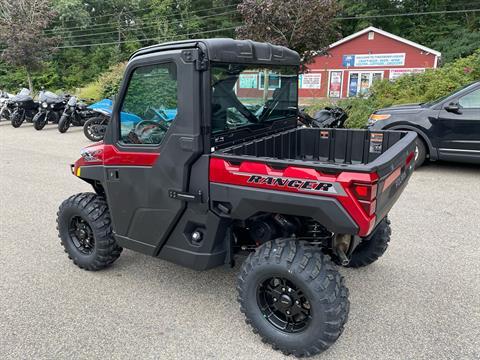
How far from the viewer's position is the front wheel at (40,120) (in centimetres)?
1450

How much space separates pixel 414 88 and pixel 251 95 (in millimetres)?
9222

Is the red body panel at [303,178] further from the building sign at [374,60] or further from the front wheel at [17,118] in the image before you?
the building sign at [374,60]

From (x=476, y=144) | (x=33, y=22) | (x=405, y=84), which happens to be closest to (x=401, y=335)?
(x=476, y=144)

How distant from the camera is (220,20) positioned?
42469 mm

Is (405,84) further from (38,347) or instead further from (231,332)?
(38,347)

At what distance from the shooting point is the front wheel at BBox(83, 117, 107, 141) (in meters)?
12.0

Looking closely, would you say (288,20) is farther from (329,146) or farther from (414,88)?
(329,146)

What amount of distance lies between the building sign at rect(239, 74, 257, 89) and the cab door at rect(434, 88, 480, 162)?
5.25 metres

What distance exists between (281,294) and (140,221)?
1295 mm

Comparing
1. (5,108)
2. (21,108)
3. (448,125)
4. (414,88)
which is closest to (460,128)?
(448,125)

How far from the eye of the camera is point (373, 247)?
145 inches

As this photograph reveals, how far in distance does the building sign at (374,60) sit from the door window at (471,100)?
22.9 metres

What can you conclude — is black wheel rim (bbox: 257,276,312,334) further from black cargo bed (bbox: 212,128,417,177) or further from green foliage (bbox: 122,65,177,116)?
green foliage (bbox: 122,65,177,116)

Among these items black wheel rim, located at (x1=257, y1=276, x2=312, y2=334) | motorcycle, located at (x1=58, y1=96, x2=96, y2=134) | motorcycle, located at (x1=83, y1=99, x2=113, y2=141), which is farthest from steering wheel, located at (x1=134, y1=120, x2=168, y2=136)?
motorcycle, located at (x1=58, y1=96, x2=96, y2=134)
